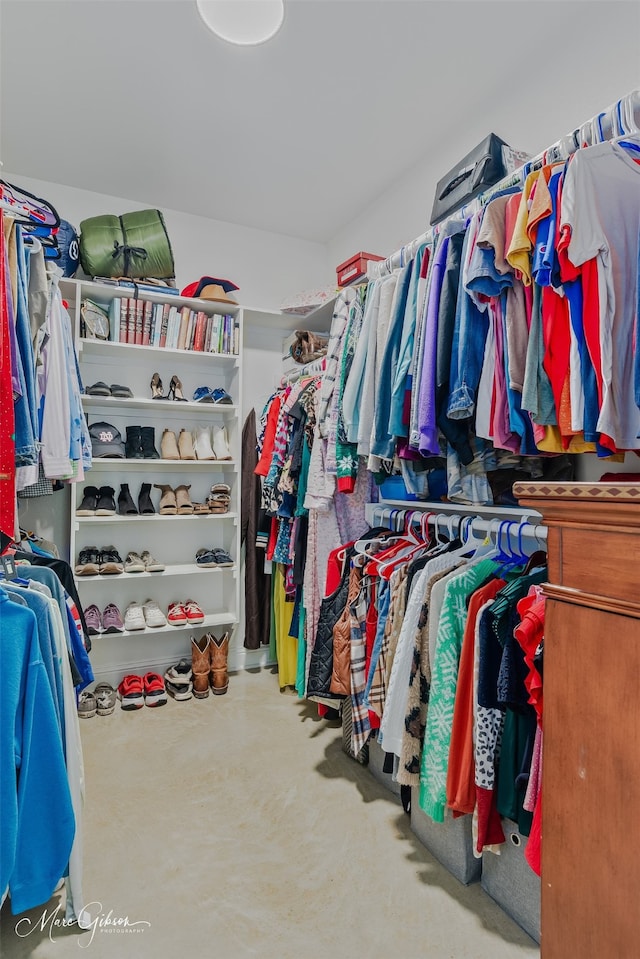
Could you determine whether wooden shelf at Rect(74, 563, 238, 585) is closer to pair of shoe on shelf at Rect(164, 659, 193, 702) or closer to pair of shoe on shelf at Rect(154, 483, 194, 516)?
pair of shoe on shelf at Rect(154, 483, 194, 516)

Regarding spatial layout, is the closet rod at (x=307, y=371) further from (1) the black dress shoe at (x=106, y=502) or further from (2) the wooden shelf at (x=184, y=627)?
(2) the wooden shelf at (x=184, y=627)

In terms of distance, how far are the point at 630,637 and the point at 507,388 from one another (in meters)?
0.80

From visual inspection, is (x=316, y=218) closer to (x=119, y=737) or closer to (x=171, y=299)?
(x=171, y=299)

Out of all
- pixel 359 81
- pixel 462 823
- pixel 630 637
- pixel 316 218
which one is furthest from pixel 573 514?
pixel 316 218

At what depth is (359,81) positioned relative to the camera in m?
2.15

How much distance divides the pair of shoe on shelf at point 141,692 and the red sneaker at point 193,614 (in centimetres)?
35

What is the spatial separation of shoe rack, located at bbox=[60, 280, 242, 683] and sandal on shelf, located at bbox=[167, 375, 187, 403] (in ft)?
0.17

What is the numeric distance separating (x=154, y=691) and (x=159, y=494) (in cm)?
111

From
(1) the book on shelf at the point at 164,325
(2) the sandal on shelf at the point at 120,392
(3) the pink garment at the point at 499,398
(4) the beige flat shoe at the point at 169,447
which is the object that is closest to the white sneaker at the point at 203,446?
(4) the beige flat shoe at the point at 169,447

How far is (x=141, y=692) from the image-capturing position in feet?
8.93

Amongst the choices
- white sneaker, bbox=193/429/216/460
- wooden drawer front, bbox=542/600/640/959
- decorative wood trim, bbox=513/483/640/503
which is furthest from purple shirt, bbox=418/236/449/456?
white sneaker, bbox=193/429/216/460

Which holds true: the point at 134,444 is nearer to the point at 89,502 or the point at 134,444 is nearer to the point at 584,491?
the point at 89,502

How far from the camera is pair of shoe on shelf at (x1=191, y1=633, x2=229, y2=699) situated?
281 cm

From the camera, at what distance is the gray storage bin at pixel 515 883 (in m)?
1.29
